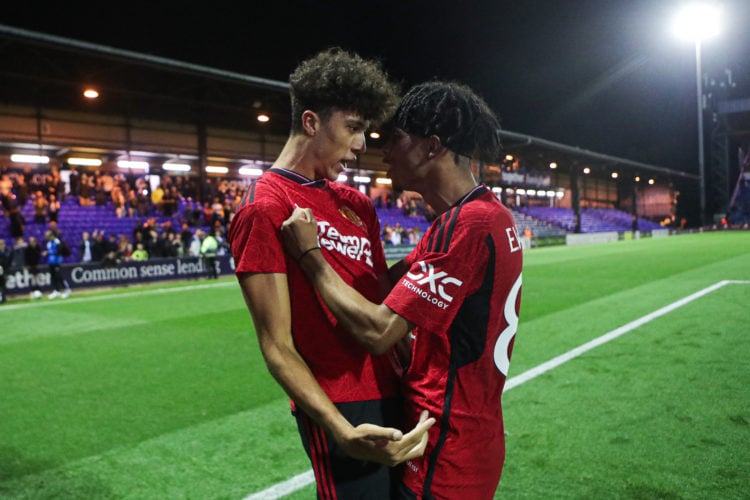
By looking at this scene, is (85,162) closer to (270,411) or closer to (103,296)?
(103,296)

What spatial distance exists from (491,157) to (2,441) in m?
5.03

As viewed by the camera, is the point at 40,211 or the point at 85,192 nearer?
the point at 40,211

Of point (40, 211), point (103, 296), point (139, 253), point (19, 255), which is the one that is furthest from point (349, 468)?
point (40, 211)

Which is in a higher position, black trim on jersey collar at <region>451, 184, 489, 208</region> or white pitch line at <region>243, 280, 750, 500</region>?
black trim on jersey collar at <region>451, 184, 489, 208</region>

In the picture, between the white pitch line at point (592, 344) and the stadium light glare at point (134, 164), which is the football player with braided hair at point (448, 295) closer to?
the white pitch line at point (592, 344)

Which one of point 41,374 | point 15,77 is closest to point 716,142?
point 15,77

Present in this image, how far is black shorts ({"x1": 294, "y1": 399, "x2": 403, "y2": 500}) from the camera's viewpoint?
1.88 meters

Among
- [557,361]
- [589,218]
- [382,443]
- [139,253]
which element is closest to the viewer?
[382,443]

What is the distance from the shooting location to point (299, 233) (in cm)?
174

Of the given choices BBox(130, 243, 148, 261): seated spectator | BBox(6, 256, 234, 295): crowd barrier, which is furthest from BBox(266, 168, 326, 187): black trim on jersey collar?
BBox(130, 243, 148, 261): seated spectator

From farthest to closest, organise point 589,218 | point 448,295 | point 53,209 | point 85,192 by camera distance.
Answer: point 589,218, point 85,192, point 53,209, point 448,295

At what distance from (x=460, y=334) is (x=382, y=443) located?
422 millimetres

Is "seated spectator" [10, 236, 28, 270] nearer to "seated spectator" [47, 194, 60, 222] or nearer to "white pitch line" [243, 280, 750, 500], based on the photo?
"seated spectator" [47, 194, 60, 222]

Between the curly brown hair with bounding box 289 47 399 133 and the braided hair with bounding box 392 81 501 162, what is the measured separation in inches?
5.1
